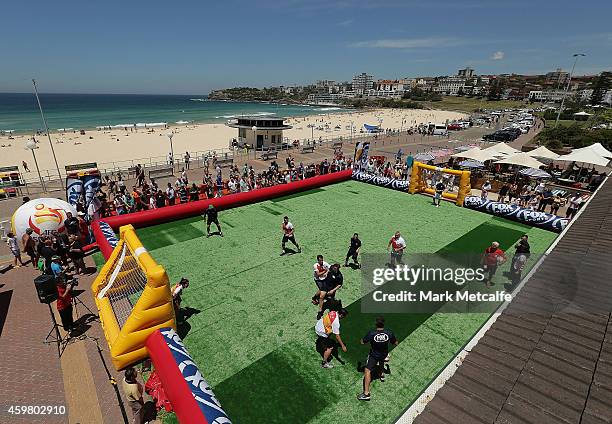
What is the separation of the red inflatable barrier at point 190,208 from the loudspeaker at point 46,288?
3.24 metres

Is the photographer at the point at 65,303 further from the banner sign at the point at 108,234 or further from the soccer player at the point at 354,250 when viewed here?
the soccer player at the point at 354,250

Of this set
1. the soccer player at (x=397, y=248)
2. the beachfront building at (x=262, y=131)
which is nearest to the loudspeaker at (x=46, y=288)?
the soccer player at (x=397, y=248)

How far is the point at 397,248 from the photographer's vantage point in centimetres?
1041

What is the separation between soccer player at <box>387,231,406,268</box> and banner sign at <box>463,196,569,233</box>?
7938 mm

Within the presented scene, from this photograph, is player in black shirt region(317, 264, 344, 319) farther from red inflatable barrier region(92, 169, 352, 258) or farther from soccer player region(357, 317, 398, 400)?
red inflatable barrier region(92, 169, 352, 258)

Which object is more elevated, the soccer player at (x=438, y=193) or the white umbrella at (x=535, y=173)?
the white umbrella at (x=535, y=173)

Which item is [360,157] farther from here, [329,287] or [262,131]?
[329,287]

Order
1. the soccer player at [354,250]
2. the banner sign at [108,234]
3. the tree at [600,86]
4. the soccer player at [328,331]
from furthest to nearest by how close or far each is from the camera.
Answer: the tree at [600,86] → the banner sign at [108,234] → the soccer player at [354,250] → the soccer player at [328,331]

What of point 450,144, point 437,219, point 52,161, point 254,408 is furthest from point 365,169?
point 52,161

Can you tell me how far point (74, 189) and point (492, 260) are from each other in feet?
48.1

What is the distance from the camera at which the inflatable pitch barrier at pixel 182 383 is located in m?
4.96

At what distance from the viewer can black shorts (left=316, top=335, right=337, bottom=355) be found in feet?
23.1

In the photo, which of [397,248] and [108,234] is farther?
[108,234]

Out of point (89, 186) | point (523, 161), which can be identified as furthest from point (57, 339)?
point (523, 161)
